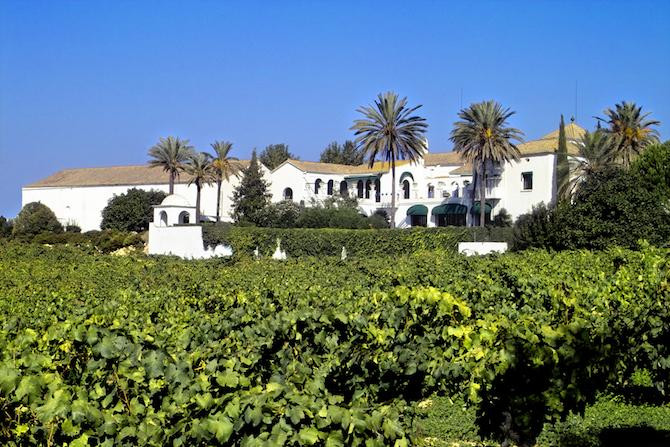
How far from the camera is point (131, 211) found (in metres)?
73.3

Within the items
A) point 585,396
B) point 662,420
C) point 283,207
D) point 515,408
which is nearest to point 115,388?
point 515,408

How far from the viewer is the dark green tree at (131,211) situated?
73312 mm

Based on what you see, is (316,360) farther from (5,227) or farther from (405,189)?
(5,227)

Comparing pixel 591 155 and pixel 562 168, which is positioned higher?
pixel 591 155

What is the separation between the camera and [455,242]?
2019 inches

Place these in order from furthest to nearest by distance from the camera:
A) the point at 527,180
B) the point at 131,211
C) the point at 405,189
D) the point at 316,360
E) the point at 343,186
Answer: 1. the point at 343,186
2. the point at 131,211
3. the point at 405,189
4. the point at 527,180
5. the point at 316,360

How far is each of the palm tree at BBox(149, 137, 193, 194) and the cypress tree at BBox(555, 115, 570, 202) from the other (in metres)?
29.8

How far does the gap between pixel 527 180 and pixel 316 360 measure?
55.6 m

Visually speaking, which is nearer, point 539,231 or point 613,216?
point 613,216

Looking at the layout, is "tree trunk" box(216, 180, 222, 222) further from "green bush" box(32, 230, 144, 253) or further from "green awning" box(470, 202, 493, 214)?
"green awning" box(470, 202, 493, 214)

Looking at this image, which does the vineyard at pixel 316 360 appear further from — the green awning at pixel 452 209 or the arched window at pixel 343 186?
the arched window at pixel 343 186

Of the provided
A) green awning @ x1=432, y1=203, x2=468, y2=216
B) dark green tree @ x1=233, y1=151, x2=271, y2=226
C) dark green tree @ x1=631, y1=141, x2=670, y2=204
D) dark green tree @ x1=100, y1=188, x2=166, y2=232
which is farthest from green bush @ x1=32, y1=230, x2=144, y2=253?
dark green tree @ x1=631, y1=141, x2=670, y2=204

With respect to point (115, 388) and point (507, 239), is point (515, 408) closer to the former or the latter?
point (115, 388)

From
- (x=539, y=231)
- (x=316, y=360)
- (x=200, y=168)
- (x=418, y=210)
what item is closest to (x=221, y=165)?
(x=200, y=168)
